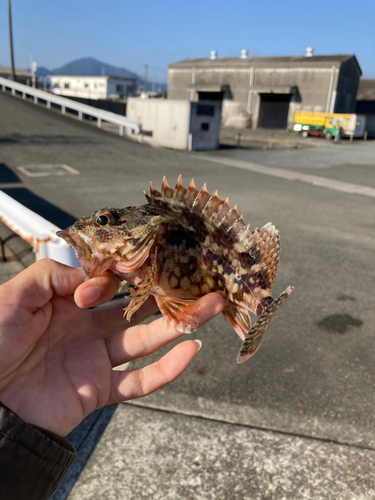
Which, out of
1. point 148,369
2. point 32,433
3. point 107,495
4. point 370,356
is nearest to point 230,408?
point 107,495

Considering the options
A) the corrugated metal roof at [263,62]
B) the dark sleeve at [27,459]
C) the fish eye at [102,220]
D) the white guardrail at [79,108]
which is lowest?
the dark sleeve at [27,459]

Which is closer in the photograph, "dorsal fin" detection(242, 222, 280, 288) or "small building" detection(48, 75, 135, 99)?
"dorsal fin" detection(242, 222, 280, 288)

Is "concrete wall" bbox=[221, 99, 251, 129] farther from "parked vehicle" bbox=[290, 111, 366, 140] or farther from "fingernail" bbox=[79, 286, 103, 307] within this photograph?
"fingernail" bbox=[79, 286, 103, 307]

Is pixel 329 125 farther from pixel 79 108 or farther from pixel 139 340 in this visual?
pixel 139 340

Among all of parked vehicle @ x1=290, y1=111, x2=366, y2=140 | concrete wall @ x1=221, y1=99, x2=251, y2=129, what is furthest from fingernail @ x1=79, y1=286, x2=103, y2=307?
concrete wall @ x1=221, y1=99, x2=251, y2=129

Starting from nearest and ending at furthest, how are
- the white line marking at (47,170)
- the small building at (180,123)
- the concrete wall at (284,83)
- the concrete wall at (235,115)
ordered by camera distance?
the white line marking at (47,170), the small building at (180,123), the concrete wall at (284,83), the concrete wall at (235,115)

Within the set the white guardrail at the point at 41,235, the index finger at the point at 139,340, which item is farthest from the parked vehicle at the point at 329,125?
the index finger at the point at 139,340

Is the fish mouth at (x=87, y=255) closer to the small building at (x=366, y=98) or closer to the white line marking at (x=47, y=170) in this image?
the white line marking at (x=47, y=170)
